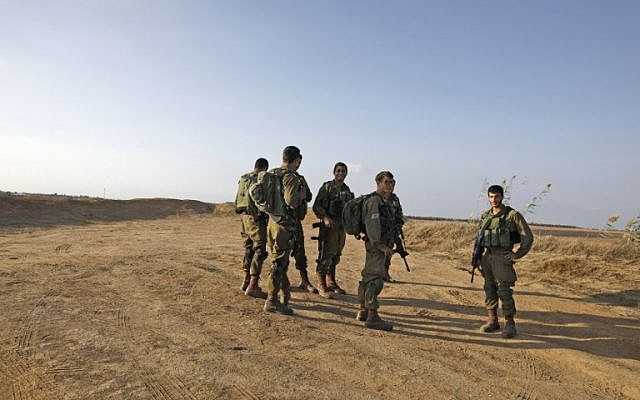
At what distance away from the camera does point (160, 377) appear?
384 centimetres

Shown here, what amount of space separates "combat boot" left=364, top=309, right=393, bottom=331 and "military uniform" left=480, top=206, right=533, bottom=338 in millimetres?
1316

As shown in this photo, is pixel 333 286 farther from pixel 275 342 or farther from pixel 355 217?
pixel 275 342

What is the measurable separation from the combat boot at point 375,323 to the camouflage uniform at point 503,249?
56.5 inches

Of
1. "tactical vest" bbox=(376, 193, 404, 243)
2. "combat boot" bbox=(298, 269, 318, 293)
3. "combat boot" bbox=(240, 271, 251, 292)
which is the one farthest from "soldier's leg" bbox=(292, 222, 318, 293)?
"tactical vest" bbox=(376, 193, 404, 243)

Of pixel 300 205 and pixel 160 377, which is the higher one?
pixel 300 205

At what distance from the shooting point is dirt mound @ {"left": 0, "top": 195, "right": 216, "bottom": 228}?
19.0 m

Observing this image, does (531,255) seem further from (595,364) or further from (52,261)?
(52,261)

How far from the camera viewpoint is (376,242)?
5648mm

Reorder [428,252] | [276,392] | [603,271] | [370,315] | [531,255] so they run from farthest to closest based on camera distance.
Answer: [428,252], [531,255], [603,271], [370,315], [276,392]

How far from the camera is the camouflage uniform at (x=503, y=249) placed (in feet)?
18.5

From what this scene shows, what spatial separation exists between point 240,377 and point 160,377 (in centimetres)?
68

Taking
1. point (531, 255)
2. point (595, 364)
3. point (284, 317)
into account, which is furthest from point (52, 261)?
point (531, 255)

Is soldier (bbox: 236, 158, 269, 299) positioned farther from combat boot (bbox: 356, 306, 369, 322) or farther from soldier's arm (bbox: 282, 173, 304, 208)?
combat boot (bbox: 356, 306, 369, 322)

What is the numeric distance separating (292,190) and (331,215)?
5.98 feet
